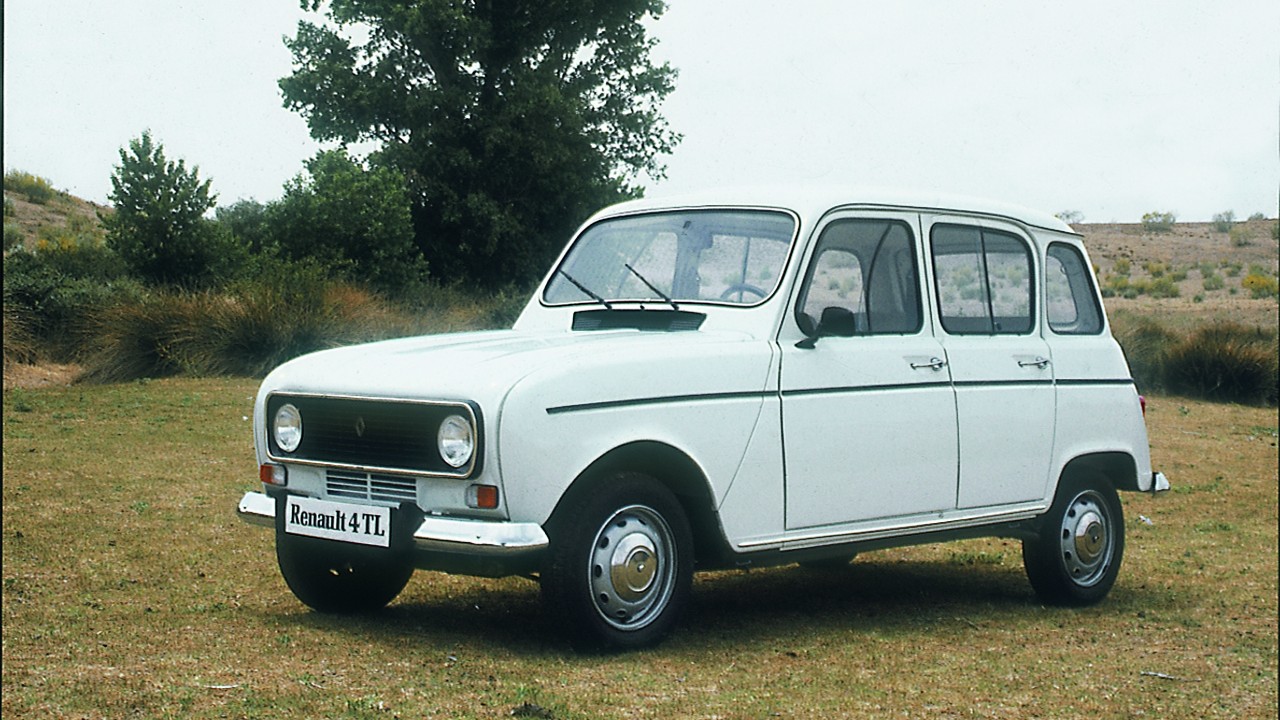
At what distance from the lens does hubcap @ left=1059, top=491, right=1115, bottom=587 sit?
845 cm

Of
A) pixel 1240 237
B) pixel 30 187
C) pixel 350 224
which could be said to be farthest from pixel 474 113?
pixel 1240 237

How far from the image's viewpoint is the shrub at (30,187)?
70562 mm

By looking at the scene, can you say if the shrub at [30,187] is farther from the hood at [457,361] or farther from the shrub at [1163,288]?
the hood at [457,361]

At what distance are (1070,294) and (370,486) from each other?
446 centimetres

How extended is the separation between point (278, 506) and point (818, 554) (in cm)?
243

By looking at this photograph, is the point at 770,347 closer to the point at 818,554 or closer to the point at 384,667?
the point at 818,554

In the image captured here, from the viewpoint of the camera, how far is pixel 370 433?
6332 mm

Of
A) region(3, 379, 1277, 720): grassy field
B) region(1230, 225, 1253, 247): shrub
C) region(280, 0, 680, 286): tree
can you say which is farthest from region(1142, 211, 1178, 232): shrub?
region(3, 379, 1277, 720): grassy field

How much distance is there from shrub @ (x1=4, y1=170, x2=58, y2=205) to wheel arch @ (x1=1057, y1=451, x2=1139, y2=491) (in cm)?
6827

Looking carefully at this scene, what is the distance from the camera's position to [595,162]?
44.6 m

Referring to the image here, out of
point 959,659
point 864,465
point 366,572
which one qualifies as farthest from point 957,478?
point 366,572

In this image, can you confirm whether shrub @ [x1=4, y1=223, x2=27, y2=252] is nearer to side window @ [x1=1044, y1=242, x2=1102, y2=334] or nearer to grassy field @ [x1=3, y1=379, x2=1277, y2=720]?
grassy field @ [x1=3, y1=379, x2=1277, y2=720]

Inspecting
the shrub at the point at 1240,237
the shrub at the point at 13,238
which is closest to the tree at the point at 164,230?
the shrub at the point at 13,238

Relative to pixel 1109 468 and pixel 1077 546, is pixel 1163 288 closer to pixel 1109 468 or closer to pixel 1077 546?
pixel 1109 468
